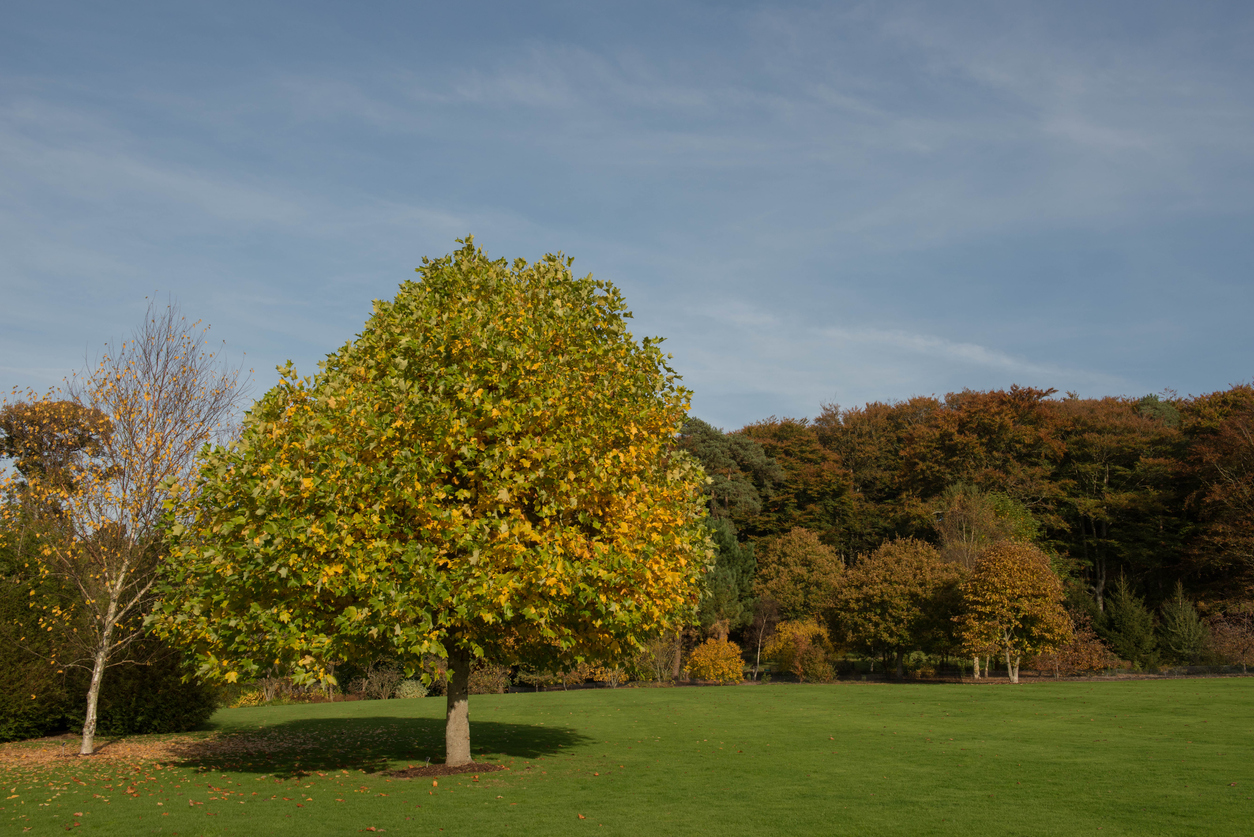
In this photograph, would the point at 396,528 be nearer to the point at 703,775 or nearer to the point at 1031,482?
the point at 703,775

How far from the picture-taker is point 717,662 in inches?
1506

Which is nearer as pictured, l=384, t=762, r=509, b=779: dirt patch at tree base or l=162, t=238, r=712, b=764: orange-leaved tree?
l=162, t=238, r=712, b=764: orange-leaved tree

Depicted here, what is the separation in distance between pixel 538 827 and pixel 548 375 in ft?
21.4

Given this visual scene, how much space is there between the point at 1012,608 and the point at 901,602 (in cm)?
482

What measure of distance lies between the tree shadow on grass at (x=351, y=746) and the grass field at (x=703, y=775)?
9cm

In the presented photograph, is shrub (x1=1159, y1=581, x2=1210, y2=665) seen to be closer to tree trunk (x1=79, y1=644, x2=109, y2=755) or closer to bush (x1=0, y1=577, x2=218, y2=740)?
bush (x1=0, y1=577, x2=218, y2=740)

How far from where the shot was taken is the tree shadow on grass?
14.5m

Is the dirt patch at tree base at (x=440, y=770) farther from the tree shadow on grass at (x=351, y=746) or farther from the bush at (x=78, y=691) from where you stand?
the bush at (x=78, y=691)

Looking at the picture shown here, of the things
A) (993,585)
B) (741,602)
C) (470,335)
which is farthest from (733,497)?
(470,335)

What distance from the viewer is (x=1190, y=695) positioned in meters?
23.8

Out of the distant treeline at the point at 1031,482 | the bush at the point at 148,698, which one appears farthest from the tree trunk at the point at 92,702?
the distant treeline at the point at 1031,482

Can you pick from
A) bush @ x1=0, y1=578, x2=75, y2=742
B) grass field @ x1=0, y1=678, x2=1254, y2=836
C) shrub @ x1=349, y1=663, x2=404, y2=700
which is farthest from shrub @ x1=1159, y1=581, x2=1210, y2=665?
bush @ x1=0, y1=578, x2=75, y2=742

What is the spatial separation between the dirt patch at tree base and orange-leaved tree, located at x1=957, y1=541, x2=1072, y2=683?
26.9m

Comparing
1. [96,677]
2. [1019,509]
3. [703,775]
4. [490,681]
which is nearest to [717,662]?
[490,681]
